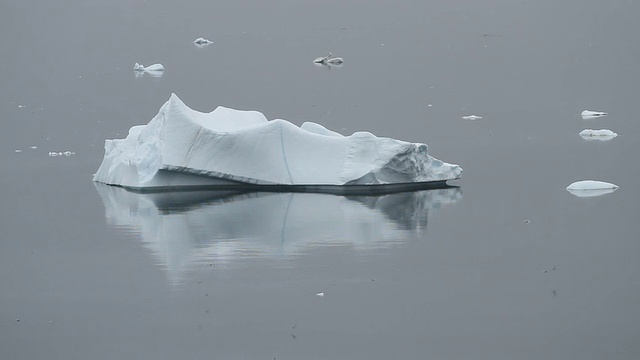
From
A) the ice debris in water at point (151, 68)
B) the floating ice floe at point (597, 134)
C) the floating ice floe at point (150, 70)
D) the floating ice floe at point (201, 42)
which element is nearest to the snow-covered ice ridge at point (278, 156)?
the floating ice floe at point (597, 134)

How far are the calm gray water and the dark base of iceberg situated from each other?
0.19m

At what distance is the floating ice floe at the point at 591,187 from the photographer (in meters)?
16.0

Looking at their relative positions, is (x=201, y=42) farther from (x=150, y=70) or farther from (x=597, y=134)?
(x=597, y=134)

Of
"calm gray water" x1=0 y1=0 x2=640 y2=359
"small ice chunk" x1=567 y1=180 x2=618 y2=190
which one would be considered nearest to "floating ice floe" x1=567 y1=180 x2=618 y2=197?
"small ice chunk" x1=567 y1=180 x2=618 y2=190

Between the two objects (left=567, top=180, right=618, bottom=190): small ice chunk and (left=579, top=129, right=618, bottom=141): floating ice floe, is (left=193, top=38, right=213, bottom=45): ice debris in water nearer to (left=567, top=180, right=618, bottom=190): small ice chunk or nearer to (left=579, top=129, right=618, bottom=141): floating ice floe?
(left=579, top=129, right=618, bottom=141): floating ice floe

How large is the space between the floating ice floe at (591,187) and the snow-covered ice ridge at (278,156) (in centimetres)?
149

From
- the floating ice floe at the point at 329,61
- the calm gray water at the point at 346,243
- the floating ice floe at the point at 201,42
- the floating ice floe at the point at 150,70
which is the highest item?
the floating ice floe at the point at 201,42

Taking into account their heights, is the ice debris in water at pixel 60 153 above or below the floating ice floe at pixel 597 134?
below

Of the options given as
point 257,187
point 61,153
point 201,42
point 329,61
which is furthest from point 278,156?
point 201,42

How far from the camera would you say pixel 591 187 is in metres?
16.2

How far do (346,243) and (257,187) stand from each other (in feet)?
9.37

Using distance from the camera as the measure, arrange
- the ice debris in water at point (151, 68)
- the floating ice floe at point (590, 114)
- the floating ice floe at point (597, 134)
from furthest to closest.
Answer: the ice debris in water at point (151, 68), the floating ice floe at point (590, 114), the floating ice floe at point (597, 134)

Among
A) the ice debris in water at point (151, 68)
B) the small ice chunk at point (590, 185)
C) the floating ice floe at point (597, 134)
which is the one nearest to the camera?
the small ice chunk at point (590, 185)

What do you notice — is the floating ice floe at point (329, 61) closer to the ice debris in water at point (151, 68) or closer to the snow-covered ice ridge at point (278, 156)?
the ice debris in water at point (151, 68)
